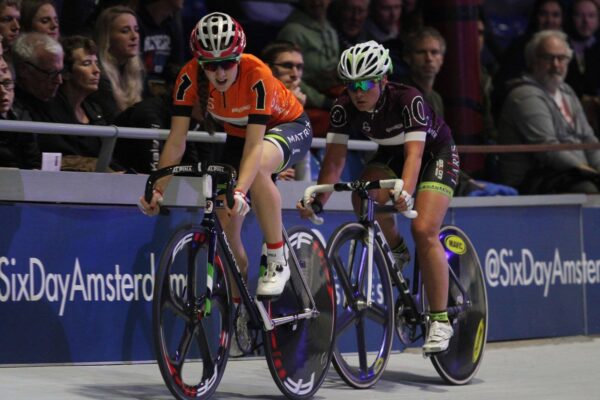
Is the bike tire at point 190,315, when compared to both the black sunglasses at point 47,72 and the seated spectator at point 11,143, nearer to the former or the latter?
the seated spectator at point 11,143

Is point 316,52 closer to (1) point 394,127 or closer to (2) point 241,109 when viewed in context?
(1) point 394,127

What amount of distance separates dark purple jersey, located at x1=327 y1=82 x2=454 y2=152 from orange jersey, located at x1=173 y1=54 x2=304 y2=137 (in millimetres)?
647

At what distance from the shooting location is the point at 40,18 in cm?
914

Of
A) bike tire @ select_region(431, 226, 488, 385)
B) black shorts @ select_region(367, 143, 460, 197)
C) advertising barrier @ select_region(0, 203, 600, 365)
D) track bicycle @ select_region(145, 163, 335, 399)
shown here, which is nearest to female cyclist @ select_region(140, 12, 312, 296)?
track bicycle @ select_region(145, 163, 335, 399)

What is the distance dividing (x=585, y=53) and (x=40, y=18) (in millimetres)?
6862

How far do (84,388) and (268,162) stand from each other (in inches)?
A: 60.5

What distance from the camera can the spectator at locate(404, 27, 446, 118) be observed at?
11.4m

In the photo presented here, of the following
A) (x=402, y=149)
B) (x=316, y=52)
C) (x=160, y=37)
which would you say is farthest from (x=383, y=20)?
(x=402, y=149)

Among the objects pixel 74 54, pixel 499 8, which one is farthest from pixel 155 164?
pixel 499 8

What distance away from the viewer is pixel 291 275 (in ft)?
24.3

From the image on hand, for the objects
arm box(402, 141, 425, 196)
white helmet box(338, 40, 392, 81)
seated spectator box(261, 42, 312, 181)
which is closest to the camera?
arm box(402, 141, 425, 196)

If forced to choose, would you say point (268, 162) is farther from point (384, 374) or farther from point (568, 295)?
point (568, 295)

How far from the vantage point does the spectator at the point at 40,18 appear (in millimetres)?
9125

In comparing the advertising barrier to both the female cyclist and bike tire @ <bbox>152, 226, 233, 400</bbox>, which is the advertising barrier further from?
bike tire @ <bbox>152, 226, 233, 400</bbox>
